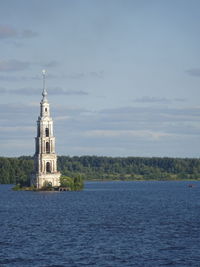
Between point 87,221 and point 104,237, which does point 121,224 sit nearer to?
point 87,221

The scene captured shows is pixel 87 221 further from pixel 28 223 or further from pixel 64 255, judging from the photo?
pixel 64 255

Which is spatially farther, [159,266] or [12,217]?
[12,217]

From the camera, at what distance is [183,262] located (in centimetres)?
6775

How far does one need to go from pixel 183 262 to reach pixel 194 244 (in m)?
11.2

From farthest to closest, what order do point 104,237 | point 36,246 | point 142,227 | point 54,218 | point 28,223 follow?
point 54,218 < point 28,223 < point 142,227 < point 104,237 < point 36,246

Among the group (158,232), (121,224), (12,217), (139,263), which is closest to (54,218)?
(12,217)

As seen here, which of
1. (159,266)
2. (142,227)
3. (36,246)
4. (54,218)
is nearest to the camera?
(159,266)

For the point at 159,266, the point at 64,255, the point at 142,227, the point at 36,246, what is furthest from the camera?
the point at 142,227

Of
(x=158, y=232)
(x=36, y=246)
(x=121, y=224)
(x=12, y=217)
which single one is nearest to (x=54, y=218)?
(x=12, y=217)

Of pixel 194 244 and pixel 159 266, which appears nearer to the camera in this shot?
pixel 159 266

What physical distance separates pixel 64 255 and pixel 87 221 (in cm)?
3568

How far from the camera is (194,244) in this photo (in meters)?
78.7

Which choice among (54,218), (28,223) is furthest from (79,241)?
(54,218)

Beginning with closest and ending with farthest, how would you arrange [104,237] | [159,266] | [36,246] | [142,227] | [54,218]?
[159,266] < [36,246] < [104,237] < [142,227] < [54,218]
